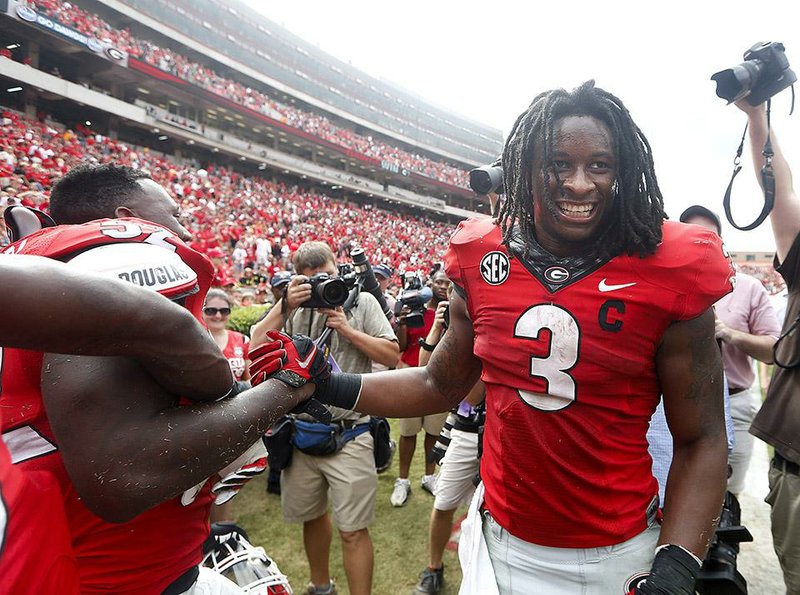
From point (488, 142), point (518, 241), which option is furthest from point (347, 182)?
point (518, 241)

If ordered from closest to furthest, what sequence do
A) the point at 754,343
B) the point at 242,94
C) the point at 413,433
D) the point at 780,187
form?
the point at 780,187, the point at 754,343, the point at 413,433, the point at 242,94

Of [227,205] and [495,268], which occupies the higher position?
[495,268]

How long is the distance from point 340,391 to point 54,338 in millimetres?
1008

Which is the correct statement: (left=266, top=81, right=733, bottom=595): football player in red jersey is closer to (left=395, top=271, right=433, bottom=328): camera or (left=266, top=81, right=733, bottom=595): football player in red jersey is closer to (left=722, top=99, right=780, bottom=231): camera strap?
(left=722, top=99, right=780, bottom=231): camera strap

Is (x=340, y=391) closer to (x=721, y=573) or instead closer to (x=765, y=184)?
(x=721, y=573)

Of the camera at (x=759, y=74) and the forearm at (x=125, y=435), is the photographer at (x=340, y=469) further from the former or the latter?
the camera at (x=759, y=74)

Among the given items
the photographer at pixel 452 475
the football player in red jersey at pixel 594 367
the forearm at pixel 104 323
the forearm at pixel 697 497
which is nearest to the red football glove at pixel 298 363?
the forearm at pixel 104 323

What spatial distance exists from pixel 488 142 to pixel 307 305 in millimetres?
62589

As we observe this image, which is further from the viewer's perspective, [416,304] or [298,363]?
[416,304]

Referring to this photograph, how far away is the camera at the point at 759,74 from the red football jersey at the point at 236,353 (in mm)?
3422

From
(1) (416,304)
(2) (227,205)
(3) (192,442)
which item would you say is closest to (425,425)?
(1) (416,304)

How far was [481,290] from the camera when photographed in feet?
4.83

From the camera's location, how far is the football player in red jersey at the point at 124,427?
90 centimetres

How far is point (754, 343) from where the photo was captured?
9.60ft
